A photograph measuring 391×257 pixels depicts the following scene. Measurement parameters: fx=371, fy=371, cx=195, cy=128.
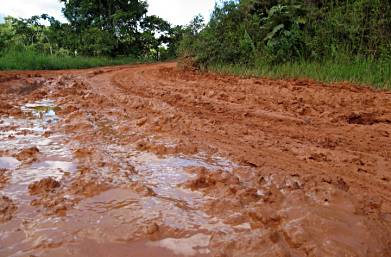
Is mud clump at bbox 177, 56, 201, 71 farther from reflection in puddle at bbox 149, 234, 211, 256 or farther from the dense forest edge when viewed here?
reflection in puddle at bbox 149, 234, 211, 256

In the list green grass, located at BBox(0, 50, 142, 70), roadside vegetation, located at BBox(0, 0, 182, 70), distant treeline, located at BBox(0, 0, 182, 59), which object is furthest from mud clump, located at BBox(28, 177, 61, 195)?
distant treeline, located at BBox(0, 0, 182, 59)

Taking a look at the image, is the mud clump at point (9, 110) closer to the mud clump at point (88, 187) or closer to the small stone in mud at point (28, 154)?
the small stone in mud at point (28, 154)

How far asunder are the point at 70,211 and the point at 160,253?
0.68 metres

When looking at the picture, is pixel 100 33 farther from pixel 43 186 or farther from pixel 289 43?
pixel 43 186

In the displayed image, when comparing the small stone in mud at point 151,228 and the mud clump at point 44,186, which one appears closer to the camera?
the small stone in mud at point 151,228

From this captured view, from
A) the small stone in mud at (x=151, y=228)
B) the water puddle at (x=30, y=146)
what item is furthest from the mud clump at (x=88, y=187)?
the small stone in mud at (x=151, y=228)

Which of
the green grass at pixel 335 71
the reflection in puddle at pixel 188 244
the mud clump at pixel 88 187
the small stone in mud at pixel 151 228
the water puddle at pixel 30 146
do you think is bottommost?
the reflection in puddle at pixel 188 244

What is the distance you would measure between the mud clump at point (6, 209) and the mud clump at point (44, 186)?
0.50 ft

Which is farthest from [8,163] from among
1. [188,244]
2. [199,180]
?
[188,244]

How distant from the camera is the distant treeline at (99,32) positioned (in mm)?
19406

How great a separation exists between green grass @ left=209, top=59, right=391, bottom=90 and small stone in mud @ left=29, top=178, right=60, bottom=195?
5.33m

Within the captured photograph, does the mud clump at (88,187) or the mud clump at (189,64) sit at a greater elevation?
the mud clump at (189,64)

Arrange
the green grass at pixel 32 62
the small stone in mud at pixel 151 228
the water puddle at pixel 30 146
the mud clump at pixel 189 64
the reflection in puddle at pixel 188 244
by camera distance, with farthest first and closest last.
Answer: the green grass at pixel 32 62 → the mud clump at pixel 189 64 → the water puddle at pixel 30 146 → the small stone in mud at pixel 151 228 → the reflection in puddle at pixel 188 244

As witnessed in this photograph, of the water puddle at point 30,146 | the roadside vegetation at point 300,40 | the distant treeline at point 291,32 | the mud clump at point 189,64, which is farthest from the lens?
the mud clump at point 189,64
